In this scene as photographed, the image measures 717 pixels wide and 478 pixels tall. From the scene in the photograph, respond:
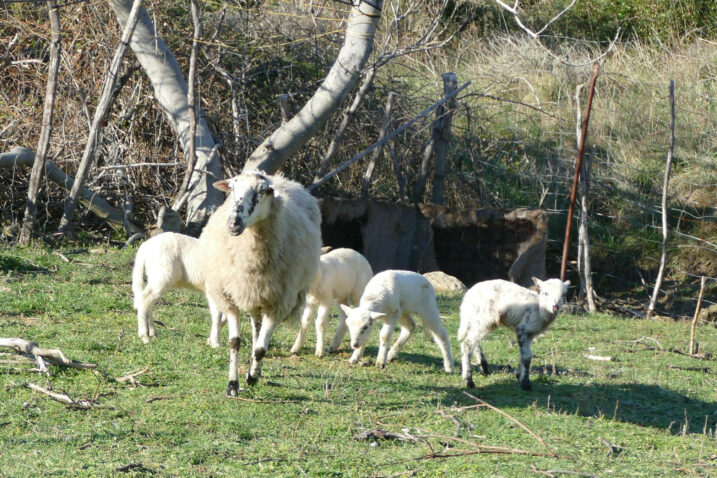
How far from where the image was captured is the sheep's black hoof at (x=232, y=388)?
622 cm

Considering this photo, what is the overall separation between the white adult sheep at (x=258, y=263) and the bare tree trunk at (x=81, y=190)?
5.91 metres

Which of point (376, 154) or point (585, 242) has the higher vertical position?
point (376, 154)

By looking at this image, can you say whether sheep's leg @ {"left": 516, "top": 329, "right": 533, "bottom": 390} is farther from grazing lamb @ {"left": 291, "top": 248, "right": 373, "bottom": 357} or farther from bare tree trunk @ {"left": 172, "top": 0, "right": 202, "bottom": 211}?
bare tree trunk @ {"left": 172, "top": 0, "right": 202, "bottom": 211}

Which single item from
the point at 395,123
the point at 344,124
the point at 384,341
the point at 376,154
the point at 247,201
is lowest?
the point at 384,341

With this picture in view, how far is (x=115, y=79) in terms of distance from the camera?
1120 cm

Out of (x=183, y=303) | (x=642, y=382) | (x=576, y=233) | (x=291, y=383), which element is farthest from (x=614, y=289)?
(x=291, y=383)

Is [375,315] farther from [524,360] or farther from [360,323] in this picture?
[524,360]

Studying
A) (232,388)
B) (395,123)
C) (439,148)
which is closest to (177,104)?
(395,123)

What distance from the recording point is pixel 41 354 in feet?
20.6

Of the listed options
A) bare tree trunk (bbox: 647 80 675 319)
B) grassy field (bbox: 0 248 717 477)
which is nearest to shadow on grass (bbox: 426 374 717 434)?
grassy field (bbox: 0 248 717 477)

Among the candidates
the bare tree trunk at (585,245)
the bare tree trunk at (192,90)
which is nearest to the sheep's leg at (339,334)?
the bare tree trunk at (192,90)

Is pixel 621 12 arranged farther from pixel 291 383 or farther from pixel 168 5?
pixel 291 383

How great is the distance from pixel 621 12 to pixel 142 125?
53.9 ft

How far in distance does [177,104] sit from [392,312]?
238 inches
